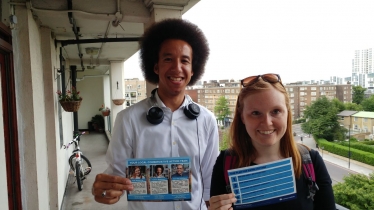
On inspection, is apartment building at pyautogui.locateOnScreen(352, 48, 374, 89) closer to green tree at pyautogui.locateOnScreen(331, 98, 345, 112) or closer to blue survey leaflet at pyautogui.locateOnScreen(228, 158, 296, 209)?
green tree at pyautogui.locateOnScreen(331, 98, 345, 112)

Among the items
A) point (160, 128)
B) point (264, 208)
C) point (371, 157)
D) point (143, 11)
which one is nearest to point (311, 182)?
point (264, 208)

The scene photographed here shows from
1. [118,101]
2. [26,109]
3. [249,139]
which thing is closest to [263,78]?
[249,139]

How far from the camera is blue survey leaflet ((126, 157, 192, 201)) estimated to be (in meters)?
1.15

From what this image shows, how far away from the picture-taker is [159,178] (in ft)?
3.80

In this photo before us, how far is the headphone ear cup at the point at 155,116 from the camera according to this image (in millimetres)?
1321

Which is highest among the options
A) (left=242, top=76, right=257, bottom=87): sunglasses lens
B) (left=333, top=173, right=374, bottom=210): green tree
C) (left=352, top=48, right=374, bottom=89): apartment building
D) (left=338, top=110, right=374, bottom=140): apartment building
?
(left=352, top=48, right=374, bottom=89): apartment building

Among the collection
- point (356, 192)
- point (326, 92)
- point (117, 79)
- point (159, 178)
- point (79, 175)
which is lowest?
point (79, 175)

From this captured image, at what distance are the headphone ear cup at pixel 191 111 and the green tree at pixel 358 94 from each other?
1.23 metres

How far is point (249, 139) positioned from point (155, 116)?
0.45m

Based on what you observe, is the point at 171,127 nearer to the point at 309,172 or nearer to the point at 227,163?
the point at 227,163

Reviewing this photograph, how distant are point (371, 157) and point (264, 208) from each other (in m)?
1.24

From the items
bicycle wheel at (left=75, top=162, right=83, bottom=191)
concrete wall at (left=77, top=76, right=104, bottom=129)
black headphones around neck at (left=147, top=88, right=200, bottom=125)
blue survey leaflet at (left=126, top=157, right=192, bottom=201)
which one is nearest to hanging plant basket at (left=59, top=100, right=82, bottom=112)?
bicycle wheel at (left=75, top=162, right=83, bottom=191)

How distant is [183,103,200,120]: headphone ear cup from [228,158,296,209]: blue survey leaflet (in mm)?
399

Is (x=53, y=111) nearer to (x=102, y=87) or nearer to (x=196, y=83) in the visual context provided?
(x=196, y=83)
